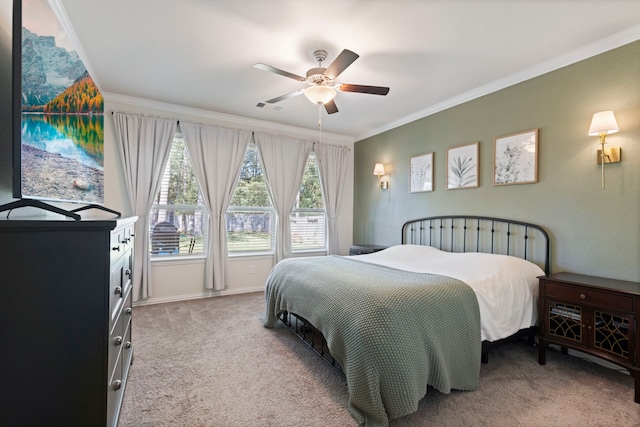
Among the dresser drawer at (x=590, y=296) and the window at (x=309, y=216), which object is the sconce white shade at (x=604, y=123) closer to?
the dresser drawer at (x=590, y=296)

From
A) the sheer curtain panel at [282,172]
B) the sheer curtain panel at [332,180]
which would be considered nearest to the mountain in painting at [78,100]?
the sheer curtain panel at [282,172]

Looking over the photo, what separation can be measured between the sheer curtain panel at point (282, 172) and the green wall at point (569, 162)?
84.5 inches

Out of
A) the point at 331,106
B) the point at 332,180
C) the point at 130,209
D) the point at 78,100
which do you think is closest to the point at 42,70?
the point at 78,100

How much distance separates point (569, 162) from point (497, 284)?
4.51ft

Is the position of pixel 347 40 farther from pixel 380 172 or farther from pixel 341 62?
pixel 380 172

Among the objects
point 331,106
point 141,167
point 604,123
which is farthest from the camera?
point 141,167

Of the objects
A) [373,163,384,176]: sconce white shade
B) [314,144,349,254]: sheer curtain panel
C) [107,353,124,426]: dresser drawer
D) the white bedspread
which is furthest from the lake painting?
[373,163,384,176]: sconce white shade

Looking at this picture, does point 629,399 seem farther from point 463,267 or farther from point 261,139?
point 261,139

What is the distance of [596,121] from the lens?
2393mm

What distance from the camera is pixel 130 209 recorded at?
3.85m

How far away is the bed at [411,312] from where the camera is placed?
167 cm

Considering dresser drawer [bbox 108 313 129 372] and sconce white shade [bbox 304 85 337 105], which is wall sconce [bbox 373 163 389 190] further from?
dresser drawer [bbox 108 313 129 372]

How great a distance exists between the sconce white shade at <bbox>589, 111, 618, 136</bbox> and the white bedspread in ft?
4.01

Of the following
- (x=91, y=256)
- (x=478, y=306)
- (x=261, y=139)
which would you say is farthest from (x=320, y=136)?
(x=91, y=256)
